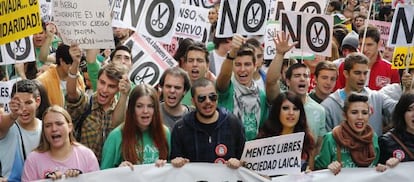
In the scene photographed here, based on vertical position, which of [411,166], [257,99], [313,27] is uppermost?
[313,27]

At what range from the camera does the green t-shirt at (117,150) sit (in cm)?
762

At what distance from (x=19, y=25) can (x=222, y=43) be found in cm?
252

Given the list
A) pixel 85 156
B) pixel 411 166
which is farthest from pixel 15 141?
pixel 411 166

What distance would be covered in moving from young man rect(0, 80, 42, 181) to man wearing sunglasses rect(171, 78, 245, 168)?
110 centimetres

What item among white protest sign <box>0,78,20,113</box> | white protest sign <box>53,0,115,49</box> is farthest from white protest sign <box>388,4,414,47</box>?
white protest sign <box>0,78,20,113</box>

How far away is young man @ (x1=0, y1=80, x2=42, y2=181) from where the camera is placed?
766 centimetres

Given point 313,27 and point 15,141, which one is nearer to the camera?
point 15,141

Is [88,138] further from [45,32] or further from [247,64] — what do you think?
[45,32]

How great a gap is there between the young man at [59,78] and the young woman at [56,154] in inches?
58.3

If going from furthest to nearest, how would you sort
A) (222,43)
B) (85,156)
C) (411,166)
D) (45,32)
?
(45,32)
(222,43)
(411,166)
(85,156)

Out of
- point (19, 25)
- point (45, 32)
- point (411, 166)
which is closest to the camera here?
point (411, 166)

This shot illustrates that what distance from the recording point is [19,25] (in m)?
8.57

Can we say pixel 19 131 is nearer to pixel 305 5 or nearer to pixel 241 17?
pixel 241 17

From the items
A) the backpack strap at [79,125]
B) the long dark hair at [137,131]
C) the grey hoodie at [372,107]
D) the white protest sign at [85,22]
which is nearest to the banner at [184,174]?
the long dark hair at [137,131]
